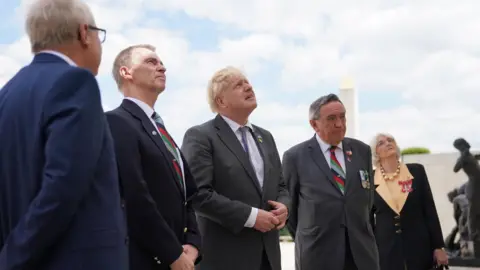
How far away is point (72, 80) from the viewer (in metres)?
1.84

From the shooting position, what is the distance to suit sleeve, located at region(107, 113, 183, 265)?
8.14ft

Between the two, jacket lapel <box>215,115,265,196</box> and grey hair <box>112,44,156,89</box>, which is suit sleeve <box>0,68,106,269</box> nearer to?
grey hair <box>112,44,156,89</box>

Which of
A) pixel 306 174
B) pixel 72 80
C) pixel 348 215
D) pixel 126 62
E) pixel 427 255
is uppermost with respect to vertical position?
pixel 126 62

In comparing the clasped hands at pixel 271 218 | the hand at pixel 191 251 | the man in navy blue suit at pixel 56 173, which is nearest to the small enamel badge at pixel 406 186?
the clasped hands at pixel 271 218

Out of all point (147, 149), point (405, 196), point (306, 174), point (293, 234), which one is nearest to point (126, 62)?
point (147, 149)

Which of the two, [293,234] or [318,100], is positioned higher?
[318,100]

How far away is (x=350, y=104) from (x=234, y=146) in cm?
1626

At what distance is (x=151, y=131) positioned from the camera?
273cm

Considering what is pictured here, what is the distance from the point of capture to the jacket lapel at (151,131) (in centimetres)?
270

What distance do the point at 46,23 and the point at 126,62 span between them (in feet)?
3.05

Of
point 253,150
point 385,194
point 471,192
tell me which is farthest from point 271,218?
point 471,192

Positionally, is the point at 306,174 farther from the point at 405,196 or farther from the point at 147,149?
the point at 147,149

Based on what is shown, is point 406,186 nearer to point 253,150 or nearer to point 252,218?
point 253,150

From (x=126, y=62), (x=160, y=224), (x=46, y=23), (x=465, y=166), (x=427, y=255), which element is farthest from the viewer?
(x=465, y=166)
